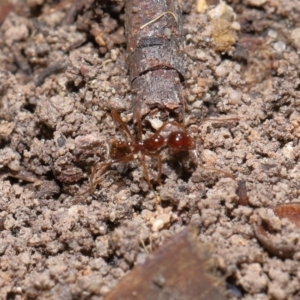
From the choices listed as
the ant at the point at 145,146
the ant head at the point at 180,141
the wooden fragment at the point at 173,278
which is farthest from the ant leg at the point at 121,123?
the wooden fragment at the point at 173,278

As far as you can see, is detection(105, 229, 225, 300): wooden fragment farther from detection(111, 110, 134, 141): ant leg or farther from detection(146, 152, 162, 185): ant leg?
detection(111, 110, 134, 141): ant leg

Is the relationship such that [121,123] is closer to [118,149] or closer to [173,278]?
[118,149]

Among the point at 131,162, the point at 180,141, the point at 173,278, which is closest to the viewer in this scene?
the point at 173,278

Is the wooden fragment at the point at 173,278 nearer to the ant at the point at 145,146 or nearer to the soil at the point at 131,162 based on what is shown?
the soil at the point at 131,162

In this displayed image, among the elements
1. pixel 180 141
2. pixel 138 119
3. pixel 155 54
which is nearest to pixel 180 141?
pixel 180 141

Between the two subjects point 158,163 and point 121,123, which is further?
point 121,123

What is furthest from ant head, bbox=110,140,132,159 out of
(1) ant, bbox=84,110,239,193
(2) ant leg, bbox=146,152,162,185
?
(2) ant leg, bbox=146,152,162,185
